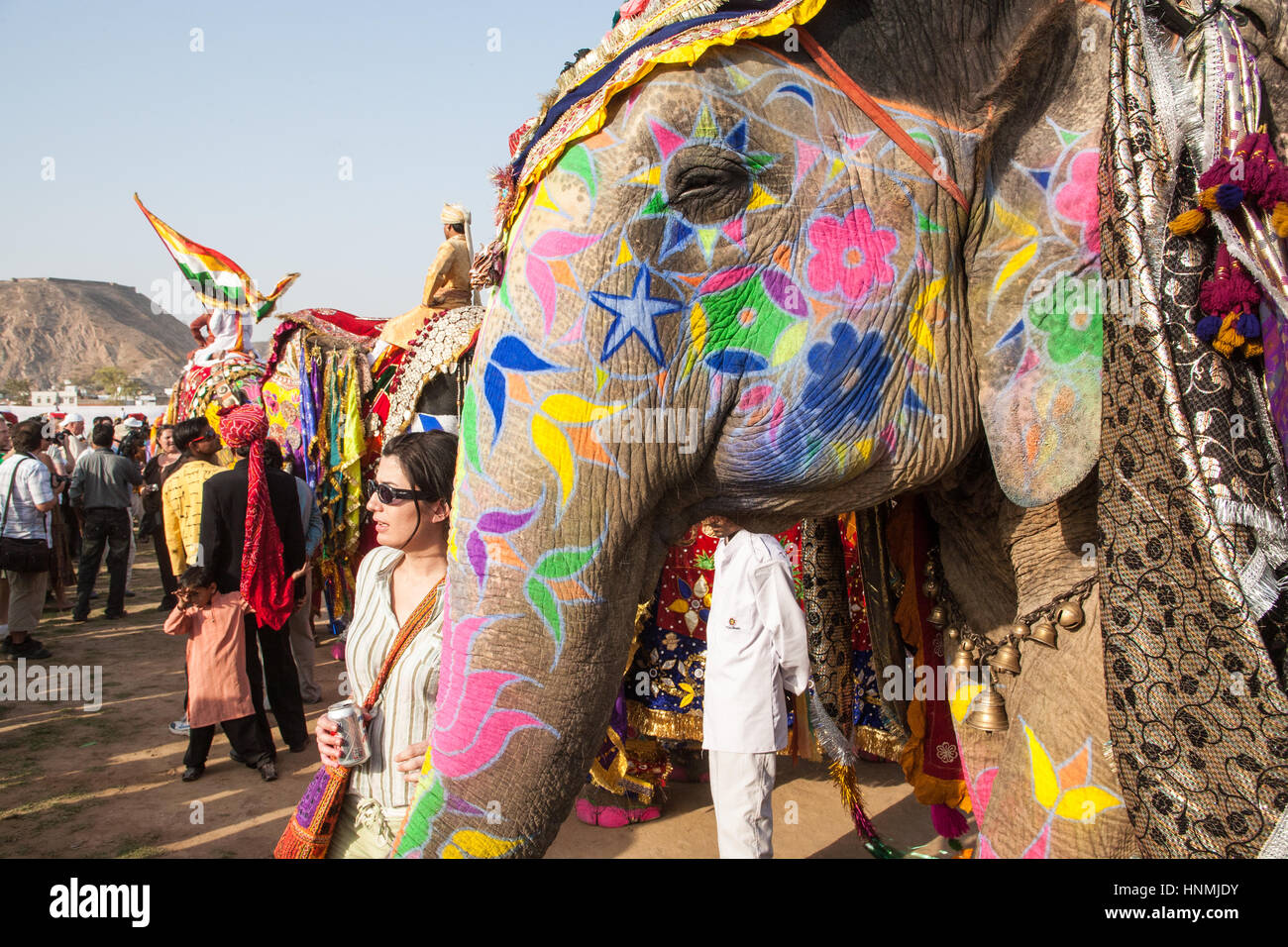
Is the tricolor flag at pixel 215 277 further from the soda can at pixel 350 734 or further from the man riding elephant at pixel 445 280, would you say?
the soda can at pixel 350 734

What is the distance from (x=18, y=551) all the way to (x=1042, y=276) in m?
9.55

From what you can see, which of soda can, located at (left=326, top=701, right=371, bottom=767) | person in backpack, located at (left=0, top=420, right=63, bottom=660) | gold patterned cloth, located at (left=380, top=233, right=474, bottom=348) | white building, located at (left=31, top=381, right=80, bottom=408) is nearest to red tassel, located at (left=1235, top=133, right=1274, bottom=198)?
soda can, located at (left=326, top=701, right=371, bottom=767)

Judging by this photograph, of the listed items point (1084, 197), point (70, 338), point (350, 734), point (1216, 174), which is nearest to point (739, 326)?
point (1084, 197)

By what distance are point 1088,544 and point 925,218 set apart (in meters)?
0.69

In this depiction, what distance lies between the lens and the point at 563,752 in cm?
145

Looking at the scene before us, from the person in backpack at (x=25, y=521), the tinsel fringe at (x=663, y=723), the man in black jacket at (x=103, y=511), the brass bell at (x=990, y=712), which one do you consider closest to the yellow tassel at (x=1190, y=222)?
the brass bell at (x=990, y=712)

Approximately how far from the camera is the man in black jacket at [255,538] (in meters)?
5.71

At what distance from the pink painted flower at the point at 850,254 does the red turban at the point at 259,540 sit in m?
5.13

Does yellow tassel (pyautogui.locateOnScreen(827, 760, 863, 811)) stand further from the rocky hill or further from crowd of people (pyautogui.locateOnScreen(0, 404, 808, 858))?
the rocky hill

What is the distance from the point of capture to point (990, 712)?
6.34 feet

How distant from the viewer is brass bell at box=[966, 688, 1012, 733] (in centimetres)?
193

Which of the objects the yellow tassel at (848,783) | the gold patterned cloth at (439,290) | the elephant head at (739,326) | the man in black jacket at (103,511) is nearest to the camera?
the elephant head at (739,326)

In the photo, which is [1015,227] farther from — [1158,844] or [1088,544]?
[1158,844]

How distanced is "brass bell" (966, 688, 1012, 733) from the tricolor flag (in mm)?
8499
